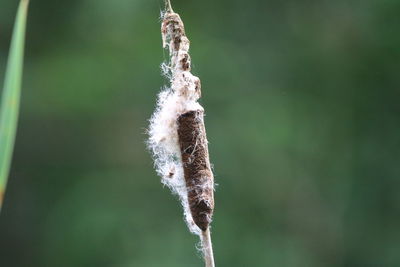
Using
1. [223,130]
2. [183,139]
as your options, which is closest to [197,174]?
[183,139]

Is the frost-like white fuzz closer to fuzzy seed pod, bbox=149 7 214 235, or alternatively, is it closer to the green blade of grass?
fuzzy seed pod, bbox=149 7 214 235

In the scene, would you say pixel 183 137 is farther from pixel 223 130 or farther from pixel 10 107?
pixel 223 130

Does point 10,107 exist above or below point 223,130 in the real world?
below

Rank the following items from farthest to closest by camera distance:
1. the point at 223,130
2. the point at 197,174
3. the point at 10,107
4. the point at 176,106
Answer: the point at 223,130, the point at 176,106, the point at 197,174, the point at 10,107

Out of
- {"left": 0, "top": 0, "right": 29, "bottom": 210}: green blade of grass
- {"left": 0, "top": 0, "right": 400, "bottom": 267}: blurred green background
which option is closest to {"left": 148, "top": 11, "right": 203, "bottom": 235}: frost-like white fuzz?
{"left": 0, "top": 0, "right": 29, "bottom": 210}: green blade of grass

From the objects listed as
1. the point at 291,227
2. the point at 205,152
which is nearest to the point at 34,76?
the point at 291,227

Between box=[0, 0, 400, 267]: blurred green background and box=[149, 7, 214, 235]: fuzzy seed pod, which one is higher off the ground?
box=[0, 0, 400, 267]: blurred green background
